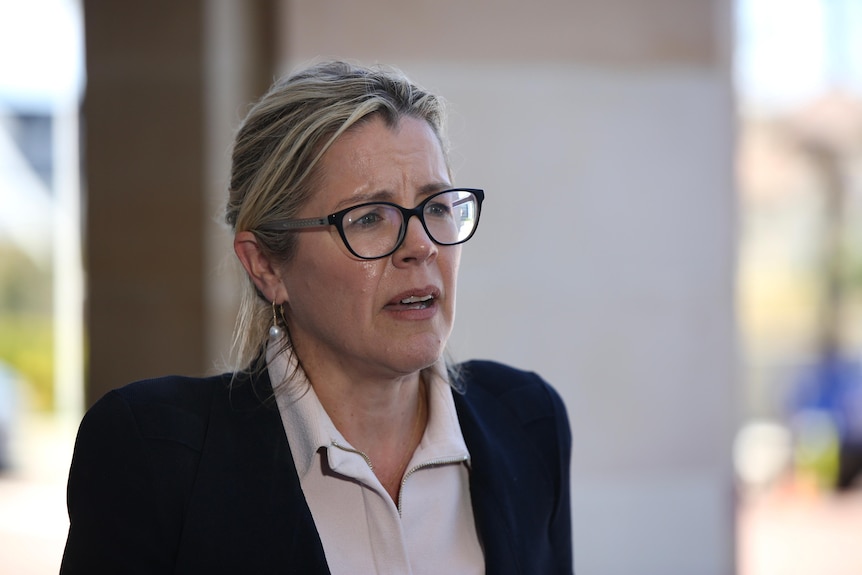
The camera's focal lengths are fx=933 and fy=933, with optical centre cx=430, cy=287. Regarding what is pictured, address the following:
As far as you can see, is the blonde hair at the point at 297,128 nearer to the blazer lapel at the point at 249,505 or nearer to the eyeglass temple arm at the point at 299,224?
the eyeglass temple arm at the point at 299,224

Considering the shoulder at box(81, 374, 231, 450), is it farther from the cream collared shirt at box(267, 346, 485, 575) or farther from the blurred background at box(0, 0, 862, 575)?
the blurred background at box(0, 0, 862, 575)

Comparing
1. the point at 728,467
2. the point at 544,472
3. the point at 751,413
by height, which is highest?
the point at 544,472

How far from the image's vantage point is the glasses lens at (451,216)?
1742mm

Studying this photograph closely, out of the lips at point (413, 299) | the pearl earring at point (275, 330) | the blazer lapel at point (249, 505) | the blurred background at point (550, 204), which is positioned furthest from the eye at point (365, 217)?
the blurred background at point (550, 204)

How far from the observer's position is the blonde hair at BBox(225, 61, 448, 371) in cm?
173

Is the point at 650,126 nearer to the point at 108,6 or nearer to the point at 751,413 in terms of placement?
the point at 108,6

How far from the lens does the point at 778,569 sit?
6.26m

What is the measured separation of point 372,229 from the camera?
1.71m

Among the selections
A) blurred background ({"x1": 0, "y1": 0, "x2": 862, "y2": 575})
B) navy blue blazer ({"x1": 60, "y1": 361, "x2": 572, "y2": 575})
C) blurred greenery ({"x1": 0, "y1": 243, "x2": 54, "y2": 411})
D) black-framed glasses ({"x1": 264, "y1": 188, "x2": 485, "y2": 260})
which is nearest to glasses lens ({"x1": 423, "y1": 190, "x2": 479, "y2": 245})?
black-framed glasses ({"x1": 264, "y1": 188, "x2": 485, "y2": 260})

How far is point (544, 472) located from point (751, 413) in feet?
35.9

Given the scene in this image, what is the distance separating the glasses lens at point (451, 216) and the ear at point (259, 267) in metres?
0.33

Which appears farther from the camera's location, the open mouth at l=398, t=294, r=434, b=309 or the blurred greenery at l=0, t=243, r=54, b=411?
the blurred greenery at l=0, t=243, r=54, b=411

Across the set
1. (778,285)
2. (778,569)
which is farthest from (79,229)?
(778,285)

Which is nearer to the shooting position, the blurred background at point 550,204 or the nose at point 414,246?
the nose at point 414,246
